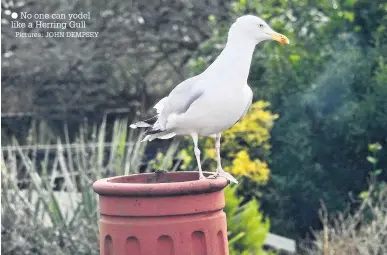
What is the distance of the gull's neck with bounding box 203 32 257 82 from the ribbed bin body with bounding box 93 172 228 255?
38cm

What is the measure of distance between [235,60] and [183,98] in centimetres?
24

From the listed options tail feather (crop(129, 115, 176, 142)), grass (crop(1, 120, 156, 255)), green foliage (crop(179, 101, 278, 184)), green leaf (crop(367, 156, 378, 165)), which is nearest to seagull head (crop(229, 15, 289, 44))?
tail feather (crop(129, 115, 176, 142))

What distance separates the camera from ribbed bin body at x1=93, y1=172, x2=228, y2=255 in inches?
101

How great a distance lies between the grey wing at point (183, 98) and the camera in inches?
110

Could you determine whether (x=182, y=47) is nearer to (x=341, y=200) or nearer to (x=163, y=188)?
(x=341, y=200)

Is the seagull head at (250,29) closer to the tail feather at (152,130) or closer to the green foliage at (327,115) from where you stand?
the tail feather at (152,130)

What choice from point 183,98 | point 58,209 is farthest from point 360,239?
point 183,98

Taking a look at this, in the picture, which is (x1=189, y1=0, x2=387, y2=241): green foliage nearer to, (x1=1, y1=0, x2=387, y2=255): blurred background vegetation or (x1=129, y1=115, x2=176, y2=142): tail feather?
(x1=1, y1=0, x2=387, y2=255): blurred background vegetation

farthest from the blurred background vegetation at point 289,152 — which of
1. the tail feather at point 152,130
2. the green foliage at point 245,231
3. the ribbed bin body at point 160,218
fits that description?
the ribbed bin body at point 160,218

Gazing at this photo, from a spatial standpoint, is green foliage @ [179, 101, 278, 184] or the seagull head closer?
the seagull head

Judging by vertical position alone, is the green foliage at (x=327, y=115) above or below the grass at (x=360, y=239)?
above

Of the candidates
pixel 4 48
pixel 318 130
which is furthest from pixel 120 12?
pixel 318 130

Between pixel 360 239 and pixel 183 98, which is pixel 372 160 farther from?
pixel 183 98

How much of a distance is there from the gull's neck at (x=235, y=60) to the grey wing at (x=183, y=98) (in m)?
0.09
